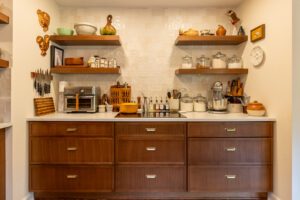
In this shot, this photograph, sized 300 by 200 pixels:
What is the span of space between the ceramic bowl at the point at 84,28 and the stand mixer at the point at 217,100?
159 cm

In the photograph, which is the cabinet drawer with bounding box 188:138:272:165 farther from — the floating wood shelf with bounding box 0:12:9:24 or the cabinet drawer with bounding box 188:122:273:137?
the floating wood shelf with bounding box 0:12:9:24

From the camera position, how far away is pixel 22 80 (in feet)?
7.34

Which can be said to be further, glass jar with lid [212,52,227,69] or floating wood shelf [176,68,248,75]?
glass jar with lid [212,52,227,69]

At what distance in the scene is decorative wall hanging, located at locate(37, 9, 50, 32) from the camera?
8.38 feet

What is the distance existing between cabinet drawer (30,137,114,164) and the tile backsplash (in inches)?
37.5

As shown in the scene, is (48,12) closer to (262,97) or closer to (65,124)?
(65,124)

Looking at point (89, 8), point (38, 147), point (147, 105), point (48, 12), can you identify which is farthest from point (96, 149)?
point (89, 8)

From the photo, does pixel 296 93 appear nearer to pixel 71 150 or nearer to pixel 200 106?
pixel 200 106

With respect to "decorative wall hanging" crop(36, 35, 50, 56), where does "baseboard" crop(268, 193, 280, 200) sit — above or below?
below

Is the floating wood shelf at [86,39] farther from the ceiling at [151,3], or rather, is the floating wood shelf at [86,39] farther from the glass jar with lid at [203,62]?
the glass jar with lid at [203,62]

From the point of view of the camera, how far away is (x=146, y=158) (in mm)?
2404

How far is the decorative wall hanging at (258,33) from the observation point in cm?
247

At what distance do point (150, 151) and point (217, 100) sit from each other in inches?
41.5

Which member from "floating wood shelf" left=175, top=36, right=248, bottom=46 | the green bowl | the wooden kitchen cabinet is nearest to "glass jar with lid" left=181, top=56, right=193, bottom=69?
"floating wood shelf" left=175, top=36, right=248, bottom=46
